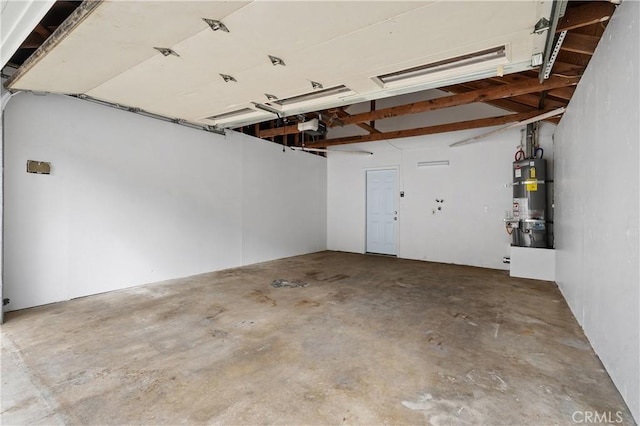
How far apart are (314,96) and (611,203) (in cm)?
283

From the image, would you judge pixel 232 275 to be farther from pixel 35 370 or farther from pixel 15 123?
pixel 15 123

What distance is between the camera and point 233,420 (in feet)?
5.31

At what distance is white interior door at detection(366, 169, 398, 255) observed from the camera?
22.8ft

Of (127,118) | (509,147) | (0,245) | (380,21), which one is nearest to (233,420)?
(380,21)

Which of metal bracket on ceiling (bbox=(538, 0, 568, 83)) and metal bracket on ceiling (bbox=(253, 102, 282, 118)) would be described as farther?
metal bracket on ceiling (bbox=(253, 102, 282, 118))

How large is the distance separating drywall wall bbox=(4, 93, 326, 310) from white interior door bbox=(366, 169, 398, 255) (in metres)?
2.65

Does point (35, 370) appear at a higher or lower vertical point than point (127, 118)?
lower

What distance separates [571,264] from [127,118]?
586cm

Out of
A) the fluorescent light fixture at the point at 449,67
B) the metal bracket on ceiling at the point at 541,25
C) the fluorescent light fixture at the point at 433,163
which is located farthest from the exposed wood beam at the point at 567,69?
the fluorescent light fixture at the point at 433,163

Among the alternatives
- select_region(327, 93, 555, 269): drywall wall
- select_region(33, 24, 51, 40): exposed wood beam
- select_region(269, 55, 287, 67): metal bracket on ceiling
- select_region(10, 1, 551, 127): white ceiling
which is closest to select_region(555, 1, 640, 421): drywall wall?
select_region(10, 1, 551, 127): white ceiling

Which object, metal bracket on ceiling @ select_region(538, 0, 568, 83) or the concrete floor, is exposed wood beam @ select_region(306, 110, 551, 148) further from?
the concrete floor

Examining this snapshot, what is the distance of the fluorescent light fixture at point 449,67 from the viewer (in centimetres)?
248

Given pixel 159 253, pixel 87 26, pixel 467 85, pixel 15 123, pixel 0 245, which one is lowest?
pixel 159 253

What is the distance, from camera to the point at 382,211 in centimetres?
713
